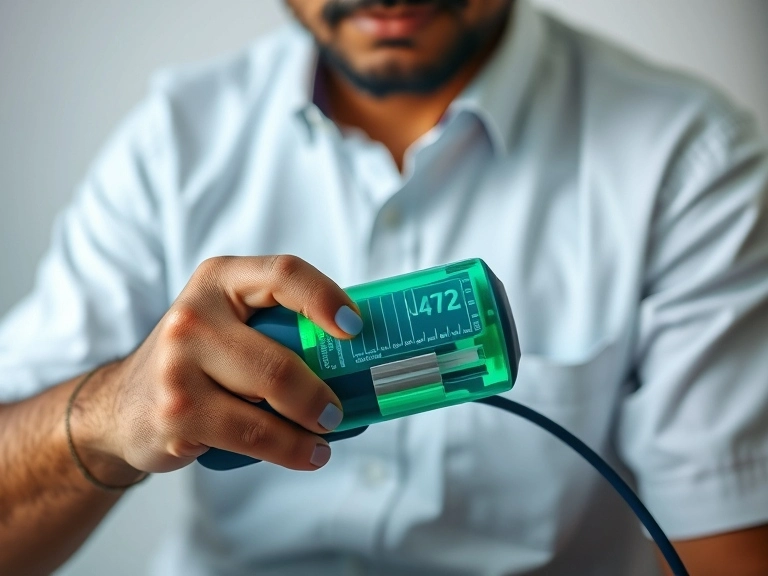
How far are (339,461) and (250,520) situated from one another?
0.38ft

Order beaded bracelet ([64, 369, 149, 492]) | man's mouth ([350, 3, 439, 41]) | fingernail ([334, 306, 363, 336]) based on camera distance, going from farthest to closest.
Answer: man's mouth ([350, 3, 439, 41]) → beaded bracelet ([64, 369, 149, 492]) → fingernail ([334, 306, 363, 336])

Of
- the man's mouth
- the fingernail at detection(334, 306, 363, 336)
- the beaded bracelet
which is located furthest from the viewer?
the man's mouth

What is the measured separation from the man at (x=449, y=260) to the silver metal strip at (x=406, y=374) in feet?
0.79

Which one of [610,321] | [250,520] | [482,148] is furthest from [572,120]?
[250,520]

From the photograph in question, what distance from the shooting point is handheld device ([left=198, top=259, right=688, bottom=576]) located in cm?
49

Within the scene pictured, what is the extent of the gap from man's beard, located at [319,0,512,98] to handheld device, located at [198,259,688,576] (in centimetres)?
38

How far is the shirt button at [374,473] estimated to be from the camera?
2.69ft

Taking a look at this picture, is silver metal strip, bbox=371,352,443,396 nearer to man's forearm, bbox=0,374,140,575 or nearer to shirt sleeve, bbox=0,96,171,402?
man's forearm, bbox=0,374,140,575

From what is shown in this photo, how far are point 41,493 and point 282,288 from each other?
36 cm

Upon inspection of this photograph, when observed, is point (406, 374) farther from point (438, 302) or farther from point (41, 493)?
point (41, 493)

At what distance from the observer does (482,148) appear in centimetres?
85

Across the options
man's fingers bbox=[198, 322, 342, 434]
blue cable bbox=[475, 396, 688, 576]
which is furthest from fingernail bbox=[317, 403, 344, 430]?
blue cable bbox=[475, 396, 688, 576]

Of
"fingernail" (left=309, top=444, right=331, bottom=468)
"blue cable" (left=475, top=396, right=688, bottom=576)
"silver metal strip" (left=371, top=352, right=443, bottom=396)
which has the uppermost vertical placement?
"silver metal strip" (left=371, top=352, right=443, bottom=396)

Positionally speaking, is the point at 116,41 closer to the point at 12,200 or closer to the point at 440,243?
the point at 12,200
